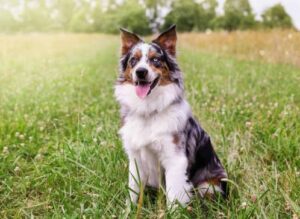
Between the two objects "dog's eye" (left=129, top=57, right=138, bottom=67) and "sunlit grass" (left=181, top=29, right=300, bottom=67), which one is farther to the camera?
"sunlit grass" (left=181, top=29, right=300, bottom=67)

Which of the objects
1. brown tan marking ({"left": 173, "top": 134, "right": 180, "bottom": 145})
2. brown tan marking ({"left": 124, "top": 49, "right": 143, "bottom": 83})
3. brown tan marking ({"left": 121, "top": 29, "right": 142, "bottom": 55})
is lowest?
brown tan marking ({"left": 173, "top": 134, "right": 180, "bottom": 145})

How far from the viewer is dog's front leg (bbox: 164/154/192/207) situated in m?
3.22

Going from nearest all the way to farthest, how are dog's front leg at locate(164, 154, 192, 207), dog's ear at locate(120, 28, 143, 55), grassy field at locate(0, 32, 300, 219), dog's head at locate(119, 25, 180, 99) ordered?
grassy field at locate(0, 32, 300, 219)
dog's front leg at locate(164, 154, 192, 207)
dog's head at locate(119, 25, 180, 99)
dog's ear at locate(120, 28, 143, 55)

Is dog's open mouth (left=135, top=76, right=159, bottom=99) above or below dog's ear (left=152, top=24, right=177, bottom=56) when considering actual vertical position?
below

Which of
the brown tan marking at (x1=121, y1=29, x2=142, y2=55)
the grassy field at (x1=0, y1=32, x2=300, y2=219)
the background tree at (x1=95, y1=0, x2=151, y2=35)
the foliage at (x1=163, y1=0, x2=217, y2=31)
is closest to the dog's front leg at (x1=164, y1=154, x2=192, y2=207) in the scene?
the grassy field at (x1=0, y1=32, x2=300, y2=219)

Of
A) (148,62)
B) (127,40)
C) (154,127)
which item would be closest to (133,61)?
(148,62)

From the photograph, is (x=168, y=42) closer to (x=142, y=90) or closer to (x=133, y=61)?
(x=133, y=61)

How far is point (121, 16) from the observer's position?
34.8 meters

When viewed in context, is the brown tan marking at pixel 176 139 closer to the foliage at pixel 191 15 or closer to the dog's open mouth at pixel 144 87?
the dog's open mouth at pixel 144 87

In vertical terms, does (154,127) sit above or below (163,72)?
below

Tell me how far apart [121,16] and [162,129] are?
3247 centimetres

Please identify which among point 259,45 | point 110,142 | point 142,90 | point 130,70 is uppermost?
point 130,70

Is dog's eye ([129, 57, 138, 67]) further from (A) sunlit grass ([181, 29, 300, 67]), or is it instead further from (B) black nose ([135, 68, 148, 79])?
(A) sunlit grass ([181, 29, 300, 67])

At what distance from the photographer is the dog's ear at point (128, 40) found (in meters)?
3.61
